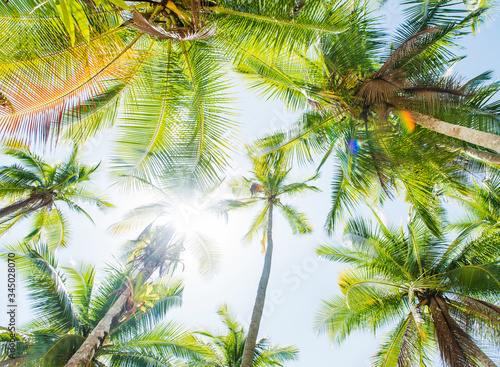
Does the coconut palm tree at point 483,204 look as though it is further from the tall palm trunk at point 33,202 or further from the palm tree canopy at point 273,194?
the tall palm trunk at point 33,202

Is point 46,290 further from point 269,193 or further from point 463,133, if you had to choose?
point 463,133

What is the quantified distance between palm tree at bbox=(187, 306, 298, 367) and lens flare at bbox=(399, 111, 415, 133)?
8.19 m

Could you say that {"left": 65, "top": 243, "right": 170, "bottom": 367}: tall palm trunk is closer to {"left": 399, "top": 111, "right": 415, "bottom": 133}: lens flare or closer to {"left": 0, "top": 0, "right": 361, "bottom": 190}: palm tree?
{"left": 0, "top": 0, "right": 361, "bottom": 190}: palm tree

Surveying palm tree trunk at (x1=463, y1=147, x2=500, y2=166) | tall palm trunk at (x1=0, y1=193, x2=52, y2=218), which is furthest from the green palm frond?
palm tree trunk at (x1=463, y1=147, x2=500, y2=166)

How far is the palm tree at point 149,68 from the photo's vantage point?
3.96 meters

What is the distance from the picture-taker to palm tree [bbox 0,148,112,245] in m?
10.8

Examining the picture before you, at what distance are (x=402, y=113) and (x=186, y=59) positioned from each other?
16.8ft

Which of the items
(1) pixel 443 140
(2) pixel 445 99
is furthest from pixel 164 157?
(1) pixel 443 140

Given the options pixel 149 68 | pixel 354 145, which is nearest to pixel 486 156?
pixel 354 145

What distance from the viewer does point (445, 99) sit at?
611 cm

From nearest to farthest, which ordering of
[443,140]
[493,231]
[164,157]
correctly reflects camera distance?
[164,157], [443,140], [493,231]

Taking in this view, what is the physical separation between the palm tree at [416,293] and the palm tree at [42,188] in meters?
10.2

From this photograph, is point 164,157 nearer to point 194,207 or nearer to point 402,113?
point 194,207

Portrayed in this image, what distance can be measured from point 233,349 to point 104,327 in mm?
6810
